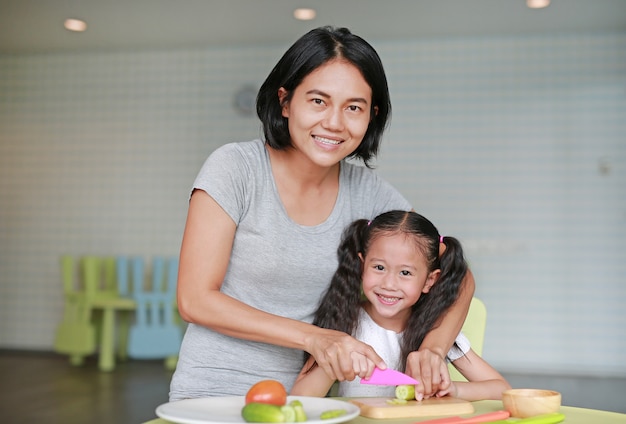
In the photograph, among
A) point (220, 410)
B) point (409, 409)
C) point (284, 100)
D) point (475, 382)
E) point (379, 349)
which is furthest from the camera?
point (379, 349)

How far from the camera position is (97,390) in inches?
178

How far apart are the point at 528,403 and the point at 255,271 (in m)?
0.65

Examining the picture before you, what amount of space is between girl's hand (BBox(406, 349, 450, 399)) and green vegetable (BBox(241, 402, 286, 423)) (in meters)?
0.40

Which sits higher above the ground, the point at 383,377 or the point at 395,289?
the point at 395,289

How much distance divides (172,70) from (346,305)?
490 cm

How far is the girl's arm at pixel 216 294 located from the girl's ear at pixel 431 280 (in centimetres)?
49

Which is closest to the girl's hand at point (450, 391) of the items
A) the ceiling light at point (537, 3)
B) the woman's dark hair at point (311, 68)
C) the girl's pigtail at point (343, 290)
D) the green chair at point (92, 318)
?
the girl's pigtail at point (343, 290)

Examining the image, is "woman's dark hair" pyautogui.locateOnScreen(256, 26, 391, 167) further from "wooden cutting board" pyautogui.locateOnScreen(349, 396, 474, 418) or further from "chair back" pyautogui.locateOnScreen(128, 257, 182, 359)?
"chair back" pyautogui.locateOnScreen(128, 257, 182, 359)

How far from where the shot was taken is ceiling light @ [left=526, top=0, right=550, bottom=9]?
15.9ft

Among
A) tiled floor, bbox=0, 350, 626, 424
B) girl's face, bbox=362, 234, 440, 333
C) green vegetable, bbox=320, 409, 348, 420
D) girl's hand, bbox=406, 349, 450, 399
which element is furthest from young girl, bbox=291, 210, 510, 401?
tiled floor, bbox=0, 350, 626, 424

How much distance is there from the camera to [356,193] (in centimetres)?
180

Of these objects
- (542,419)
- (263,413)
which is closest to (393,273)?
(542,419)

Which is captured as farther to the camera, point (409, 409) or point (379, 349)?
point (379, 349)

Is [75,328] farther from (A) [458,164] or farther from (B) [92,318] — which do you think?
(A) [458,164]
